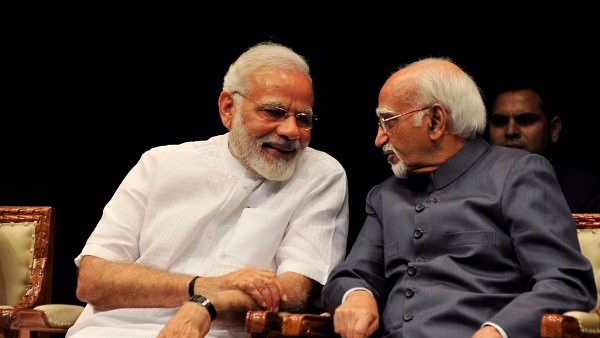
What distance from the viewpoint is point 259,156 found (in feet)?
11.5

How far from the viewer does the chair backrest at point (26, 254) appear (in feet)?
12.7

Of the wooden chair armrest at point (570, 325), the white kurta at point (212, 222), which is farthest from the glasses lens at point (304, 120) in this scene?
the wooden chair armrest at point (570, 325)

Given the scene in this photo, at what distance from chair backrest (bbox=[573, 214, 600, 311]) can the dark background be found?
2.72 ft

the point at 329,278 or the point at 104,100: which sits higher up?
the point at 104,100

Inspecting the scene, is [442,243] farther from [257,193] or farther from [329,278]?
[257,193]

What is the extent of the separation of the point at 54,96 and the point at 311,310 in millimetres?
1799

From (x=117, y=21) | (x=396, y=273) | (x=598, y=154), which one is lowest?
(x=396, y=273)

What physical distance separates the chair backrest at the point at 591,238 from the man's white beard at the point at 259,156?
101 centimetres

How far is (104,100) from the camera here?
446 cm

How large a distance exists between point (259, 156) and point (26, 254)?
110 cm

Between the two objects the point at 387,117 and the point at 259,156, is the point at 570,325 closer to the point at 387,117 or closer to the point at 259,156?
the point at 387,117

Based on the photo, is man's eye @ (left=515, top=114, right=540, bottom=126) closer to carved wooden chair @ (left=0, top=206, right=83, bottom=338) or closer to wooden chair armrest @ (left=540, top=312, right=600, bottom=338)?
wooden chair armrest @ (left=540, top=312, right=600, bottom=338)

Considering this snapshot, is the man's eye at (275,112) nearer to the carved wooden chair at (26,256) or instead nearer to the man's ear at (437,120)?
the man's ear at (437,120)

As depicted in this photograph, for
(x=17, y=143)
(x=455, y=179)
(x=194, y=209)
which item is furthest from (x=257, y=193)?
(x=17, y=143)
